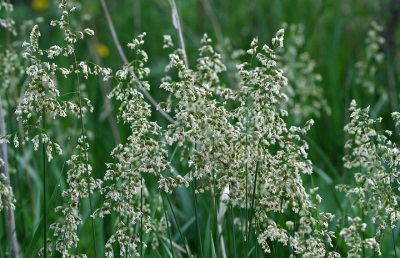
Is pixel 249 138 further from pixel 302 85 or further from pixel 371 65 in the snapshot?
pixel 371 65

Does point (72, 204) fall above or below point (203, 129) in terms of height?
below

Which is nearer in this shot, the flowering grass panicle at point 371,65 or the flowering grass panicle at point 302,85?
the flowering grass panicle at point 371,65

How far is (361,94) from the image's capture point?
609 centimetres

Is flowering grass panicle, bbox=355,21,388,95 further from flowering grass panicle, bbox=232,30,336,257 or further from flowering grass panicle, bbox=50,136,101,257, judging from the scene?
flowering grass panicle, bbox=50,136,101,257

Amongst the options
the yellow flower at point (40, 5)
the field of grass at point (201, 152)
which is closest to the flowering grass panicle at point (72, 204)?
the field of grass at point (201, 152)

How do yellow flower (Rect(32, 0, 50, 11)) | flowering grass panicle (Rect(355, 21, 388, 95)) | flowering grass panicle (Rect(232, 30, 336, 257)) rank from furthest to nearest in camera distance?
yellow flower (Rect(32, 0, 50, 11)) < flowering grass panicle (Rect(355, 21, 388, 95)) < flowering grass panicle (Rect(232, 30, 336, 257))

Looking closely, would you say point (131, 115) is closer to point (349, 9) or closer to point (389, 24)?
point (389, 24)

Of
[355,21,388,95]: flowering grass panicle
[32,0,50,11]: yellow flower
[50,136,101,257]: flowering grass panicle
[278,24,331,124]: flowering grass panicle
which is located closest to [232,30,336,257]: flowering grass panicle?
[50,136,101,257]: flowering grass panicle

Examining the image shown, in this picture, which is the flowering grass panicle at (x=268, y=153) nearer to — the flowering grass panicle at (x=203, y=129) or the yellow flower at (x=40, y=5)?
the flowering grass panicle at (x=203, y=129)

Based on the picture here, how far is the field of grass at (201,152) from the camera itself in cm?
211

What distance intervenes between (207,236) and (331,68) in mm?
3459

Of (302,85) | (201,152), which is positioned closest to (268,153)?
(201,152)

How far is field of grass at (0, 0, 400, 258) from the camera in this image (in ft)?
6.93

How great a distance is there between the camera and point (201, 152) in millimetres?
2139
